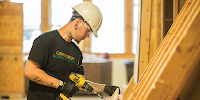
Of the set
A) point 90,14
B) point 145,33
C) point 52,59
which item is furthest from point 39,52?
point 145,33

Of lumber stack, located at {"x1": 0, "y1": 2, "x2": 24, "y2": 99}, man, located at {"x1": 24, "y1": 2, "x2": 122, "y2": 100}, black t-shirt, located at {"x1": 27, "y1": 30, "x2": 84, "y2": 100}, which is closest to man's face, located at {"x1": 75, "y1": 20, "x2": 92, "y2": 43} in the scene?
man, located at {"x1": 24, "y1": 2, "x2": 122, "y2": 100}

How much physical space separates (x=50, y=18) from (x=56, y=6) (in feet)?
1.50

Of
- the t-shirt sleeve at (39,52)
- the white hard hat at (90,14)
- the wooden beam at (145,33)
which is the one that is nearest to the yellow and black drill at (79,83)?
the t-shirt sleeve at (39,52)

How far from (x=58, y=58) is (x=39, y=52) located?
23 cm

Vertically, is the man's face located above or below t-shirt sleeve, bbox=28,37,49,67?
above

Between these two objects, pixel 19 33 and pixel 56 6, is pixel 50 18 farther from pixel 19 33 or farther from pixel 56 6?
pixel 19 33

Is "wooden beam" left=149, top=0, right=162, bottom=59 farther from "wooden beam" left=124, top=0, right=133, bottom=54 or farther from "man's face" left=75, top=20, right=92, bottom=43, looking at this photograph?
"wooden beam" left=124, top=0, right=133, bottom=54

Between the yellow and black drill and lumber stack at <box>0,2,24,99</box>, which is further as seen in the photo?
lumber stack at <box>0,2,24,99</box>

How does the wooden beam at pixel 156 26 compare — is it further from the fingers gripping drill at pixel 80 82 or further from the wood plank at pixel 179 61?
the wood plank at pixel 179 61

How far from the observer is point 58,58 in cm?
166

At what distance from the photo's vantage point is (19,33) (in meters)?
4.46

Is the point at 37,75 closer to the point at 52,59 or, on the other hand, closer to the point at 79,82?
the point at 52,59

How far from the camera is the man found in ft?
4.92

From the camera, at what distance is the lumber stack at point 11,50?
4445 mm
